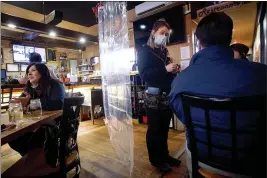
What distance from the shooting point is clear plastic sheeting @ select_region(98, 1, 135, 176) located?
74.5 inches

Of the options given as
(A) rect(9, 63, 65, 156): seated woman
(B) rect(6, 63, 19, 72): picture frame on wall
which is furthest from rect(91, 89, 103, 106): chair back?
(B) rect(6, 63, 19, 72): picture frame on wall

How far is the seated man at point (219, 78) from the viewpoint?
72 centimetres

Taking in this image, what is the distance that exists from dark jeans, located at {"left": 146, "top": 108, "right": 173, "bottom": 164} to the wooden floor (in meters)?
0.21

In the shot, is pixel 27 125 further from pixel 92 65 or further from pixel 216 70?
pixel 92 65

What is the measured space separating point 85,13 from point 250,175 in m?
5.39

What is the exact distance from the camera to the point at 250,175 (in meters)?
0.73

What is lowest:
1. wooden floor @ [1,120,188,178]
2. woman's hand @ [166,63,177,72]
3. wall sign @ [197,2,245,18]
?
wooden floor @ [1,120,188,178]

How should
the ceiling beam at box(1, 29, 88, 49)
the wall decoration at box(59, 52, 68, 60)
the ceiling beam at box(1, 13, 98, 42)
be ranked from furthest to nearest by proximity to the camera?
the wall decoration at box(59, 52, 68, 60), the ceiling beam at box(1, 29, 88, 49), the ceiling beam at box(1, 13, 98, 42)

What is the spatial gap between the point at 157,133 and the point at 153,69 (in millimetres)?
651

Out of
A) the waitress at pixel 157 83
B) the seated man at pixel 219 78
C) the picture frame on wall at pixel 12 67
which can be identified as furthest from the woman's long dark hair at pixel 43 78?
the picture frame on wall at pixel 12 67

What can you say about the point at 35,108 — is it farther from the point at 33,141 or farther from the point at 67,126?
the point at 67,126

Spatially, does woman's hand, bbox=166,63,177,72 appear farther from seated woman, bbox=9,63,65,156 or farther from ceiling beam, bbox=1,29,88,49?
ceiling beam, bbox=1,29,88,49

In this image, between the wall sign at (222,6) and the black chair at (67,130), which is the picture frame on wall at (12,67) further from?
the wall sign at (222,6)

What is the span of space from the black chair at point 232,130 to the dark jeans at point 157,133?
809 mm
